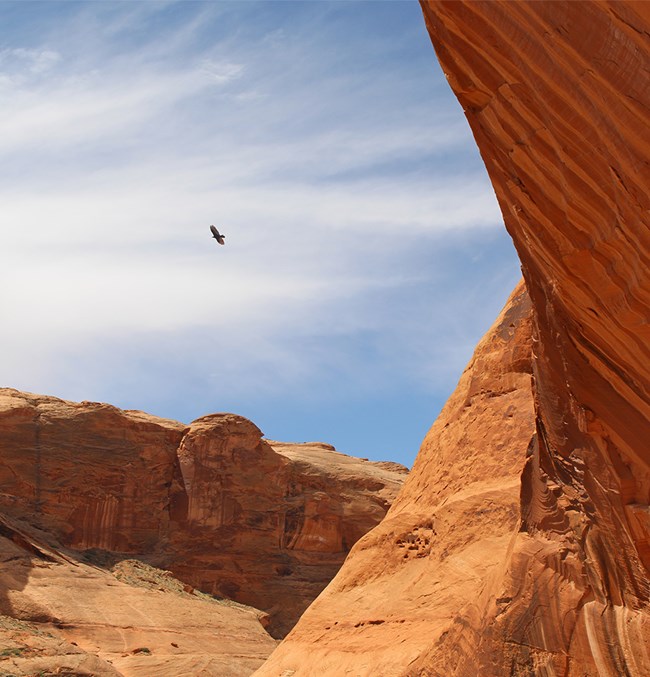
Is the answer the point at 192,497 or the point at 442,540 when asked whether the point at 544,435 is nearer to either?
the point at 442,540

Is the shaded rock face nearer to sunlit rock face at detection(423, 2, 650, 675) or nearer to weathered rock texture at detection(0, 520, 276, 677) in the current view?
weathered rock texture at detection(0, 520, 276, 677)

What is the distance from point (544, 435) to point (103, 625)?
2598cm

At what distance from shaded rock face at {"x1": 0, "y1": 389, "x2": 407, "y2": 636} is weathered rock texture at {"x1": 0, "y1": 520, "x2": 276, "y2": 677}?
6.84 m

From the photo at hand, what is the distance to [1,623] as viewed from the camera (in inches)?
1132

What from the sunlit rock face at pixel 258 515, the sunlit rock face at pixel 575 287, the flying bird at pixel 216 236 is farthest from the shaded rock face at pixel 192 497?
the sunlit rock face at pixel 575 287

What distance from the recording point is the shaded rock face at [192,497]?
1916 inches

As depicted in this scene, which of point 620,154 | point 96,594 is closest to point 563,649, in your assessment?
point 620,154

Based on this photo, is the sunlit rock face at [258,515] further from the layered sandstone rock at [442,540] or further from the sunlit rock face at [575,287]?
the sunlit rock face at [575,287]

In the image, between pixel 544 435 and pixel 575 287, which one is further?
pixel 544 435

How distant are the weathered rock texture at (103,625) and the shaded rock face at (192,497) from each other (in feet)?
22.5

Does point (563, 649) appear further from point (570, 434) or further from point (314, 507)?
point (314, 507)

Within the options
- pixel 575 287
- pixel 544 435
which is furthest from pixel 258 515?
pixel 575 287

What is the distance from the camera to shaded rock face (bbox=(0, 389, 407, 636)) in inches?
1916

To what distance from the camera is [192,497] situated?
170ft
